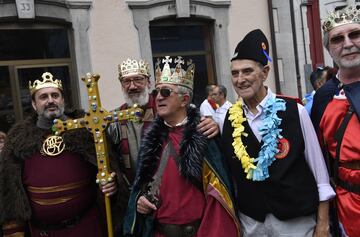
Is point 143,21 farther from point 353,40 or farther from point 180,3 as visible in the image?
point 353,40

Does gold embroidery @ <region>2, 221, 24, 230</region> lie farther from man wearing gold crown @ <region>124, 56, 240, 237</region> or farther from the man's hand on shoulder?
man wearing gold crown @ <region>124, 56, 240, 237</region>

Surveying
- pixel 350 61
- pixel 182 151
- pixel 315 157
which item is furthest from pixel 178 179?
pixel 350 61

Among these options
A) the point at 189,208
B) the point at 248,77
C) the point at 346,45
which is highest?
the point at 346,45

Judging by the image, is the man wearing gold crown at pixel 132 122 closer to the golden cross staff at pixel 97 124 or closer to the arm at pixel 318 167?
the golden cross staff at pixel 97 124

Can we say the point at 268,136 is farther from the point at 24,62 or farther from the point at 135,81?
the point at 24,62

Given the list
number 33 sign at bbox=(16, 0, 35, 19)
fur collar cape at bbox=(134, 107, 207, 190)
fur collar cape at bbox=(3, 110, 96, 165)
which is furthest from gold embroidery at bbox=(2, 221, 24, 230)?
number 33 sign at bbox=(16, 0, 35, 19)

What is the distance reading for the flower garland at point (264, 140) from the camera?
2332mm

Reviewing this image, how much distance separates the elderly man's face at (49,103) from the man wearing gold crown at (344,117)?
5.99 feet

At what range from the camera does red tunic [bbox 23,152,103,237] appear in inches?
120

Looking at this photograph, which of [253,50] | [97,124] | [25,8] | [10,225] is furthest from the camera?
[25,8]

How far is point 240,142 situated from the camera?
2.44 metres

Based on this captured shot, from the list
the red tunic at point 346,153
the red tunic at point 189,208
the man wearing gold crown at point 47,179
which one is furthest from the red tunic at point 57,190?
Result: the red tunic at point 346,153

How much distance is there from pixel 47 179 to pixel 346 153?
6.57 ft

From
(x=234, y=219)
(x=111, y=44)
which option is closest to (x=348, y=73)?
(x=234, y=219)
